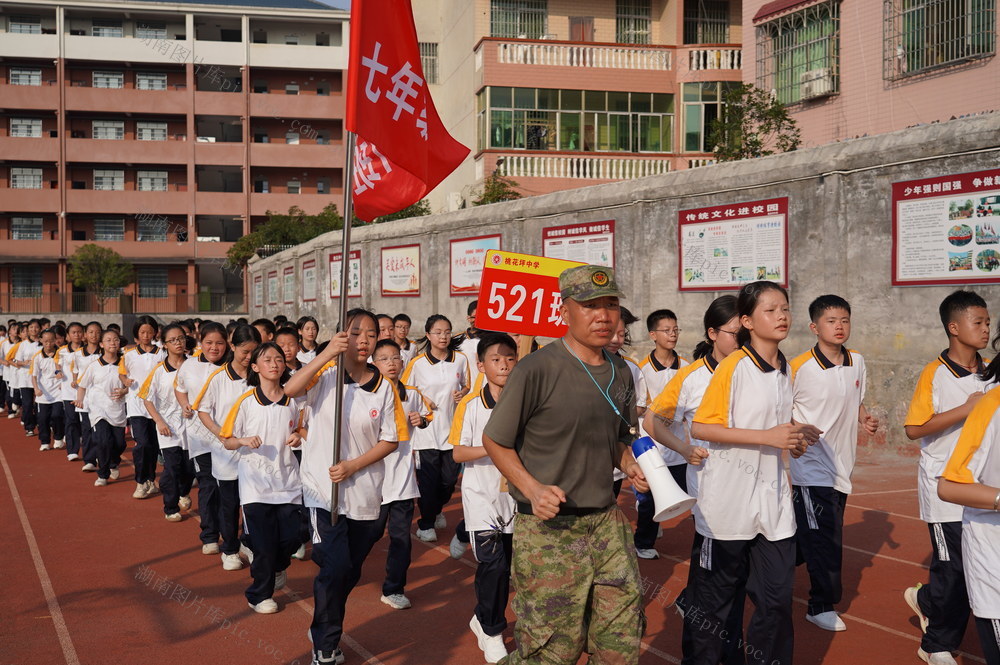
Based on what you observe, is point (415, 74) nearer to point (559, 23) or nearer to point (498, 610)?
point (498, 610)

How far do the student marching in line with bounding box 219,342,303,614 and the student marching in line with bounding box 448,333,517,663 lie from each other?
3.62ft

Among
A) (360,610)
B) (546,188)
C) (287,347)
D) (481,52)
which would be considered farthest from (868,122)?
(360,610)

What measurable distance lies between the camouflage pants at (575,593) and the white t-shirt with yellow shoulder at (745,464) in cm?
89

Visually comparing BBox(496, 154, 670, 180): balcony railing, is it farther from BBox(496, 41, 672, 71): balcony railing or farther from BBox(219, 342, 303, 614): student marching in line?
BBox(219, 342, 303, 614): student marching in line

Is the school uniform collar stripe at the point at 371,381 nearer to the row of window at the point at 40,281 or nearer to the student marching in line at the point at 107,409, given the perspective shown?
the student marching in line at the point at 107,409

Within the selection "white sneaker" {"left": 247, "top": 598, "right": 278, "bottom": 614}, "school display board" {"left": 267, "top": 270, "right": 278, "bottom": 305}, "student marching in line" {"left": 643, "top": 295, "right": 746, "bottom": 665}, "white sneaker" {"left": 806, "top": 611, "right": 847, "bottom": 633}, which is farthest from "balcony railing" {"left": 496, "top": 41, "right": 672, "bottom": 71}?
"white sneaker" {"left": 806, "top": 611, "right": 847, "bottom": 633}

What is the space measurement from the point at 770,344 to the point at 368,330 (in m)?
2.22

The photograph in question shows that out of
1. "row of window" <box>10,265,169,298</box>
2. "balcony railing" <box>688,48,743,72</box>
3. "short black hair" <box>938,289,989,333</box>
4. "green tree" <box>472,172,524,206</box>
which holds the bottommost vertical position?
"short black hair" <box>938,289,989,333</box>

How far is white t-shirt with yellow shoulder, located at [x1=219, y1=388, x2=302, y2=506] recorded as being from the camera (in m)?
5.78

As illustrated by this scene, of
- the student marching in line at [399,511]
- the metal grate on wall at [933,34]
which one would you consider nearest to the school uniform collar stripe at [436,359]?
the student marching in line at [399,511]

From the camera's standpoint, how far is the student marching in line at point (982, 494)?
3.32 metres

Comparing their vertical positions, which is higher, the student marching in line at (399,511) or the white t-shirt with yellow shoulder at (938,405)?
the white t-shirt with yellow shoulder at (938,405)

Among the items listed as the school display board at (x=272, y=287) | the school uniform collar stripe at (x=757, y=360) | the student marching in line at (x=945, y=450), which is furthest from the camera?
the school display board at (x=272, y=287)

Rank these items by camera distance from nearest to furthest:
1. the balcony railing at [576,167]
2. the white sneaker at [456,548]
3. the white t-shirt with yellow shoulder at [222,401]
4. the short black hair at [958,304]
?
the short black hair at [958,304]
the white t-shirt with yellow shoulder at [222,401]
the white sneaker at [456,548]
the balcony railing at [576,167]
